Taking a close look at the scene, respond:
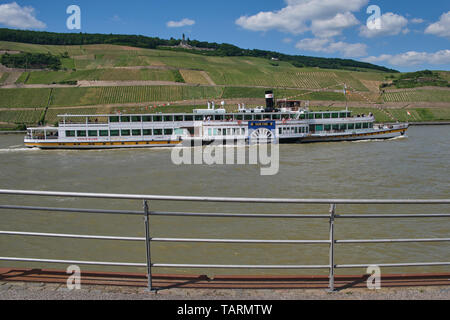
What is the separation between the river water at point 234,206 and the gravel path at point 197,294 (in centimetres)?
383

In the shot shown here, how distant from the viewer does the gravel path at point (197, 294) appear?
4.18 meters

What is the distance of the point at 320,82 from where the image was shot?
113 metres

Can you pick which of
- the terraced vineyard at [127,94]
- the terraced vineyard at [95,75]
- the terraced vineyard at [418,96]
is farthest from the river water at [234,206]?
the terraced vineyard at [95,75]

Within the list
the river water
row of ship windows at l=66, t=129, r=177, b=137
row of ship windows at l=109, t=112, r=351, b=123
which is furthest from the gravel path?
row of ship windows at l=109, t=112, r=351, b=123

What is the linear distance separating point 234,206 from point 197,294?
34.5 feet

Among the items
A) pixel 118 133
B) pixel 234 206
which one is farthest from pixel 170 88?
pixel 234 206

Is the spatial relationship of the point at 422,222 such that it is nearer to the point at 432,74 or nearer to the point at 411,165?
the point at 411,165

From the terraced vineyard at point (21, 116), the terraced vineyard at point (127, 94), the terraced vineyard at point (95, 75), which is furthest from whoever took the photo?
the terraced vineyard at point (95, 75)

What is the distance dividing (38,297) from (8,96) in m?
97.9

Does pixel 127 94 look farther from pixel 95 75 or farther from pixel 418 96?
pixel 418 96

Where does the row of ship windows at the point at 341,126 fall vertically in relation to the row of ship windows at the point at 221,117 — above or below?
below

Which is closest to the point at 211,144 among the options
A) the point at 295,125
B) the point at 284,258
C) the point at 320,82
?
the point at 295,125

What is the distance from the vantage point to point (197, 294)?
437cm

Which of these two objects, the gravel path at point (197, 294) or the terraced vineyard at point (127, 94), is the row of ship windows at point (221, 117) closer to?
the gravel path at point (197, 294)
